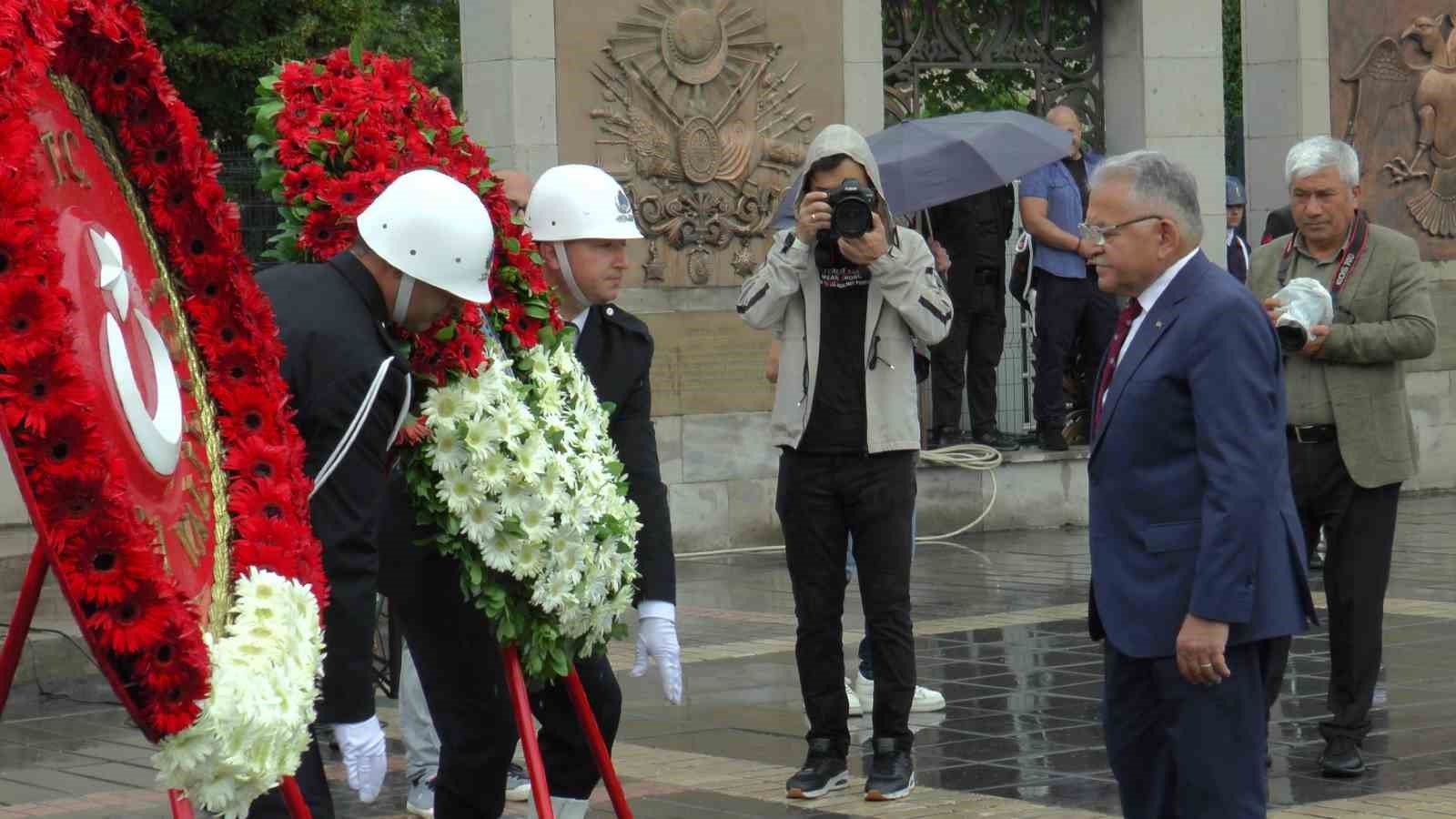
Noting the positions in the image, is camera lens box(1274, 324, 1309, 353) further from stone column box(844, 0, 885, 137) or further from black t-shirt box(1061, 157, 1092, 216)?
black t-shirt box(1061, 157, 1092, 216)

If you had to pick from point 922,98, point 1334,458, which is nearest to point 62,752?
point 1334,458

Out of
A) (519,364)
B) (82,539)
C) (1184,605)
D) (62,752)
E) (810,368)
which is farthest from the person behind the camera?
(62,752)

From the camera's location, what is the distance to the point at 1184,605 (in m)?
5.02

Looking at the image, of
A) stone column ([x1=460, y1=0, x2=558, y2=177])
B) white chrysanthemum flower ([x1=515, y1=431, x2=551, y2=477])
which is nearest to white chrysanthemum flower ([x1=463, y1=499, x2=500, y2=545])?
white chrysanthemum flower ([x1=515, y1=431, x2=551, y2=477])

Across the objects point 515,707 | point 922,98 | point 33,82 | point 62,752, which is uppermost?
point 922,98

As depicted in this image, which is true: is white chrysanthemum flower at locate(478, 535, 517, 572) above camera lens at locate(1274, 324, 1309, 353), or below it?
below

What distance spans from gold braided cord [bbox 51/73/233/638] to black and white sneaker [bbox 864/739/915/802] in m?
3.57

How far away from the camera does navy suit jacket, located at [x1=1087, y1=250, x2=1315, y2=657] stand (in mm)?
4898

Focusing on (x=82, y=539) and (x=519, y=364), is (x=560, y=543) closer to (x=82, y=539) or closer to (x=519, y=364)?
(x=519, y=364)

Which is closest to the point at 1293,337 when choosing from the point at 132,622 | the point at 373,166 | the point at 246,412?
the point at 373,166

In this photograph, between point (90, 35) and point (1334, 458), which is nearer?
point (90, 35)

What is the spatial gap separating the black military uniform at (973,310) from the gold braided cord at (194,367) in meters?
11.1

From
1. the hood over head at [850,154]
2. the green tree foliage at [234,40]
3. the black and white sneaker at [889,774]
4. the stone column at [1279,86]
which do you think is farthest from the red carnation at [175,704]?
the green tree foliage at [234,40]

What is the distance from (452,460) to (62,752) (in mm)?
3898
